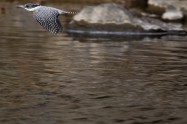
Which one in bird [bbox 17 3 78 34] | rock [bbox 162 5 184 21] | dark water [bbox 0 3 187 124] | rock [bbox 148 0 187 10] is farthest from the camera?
rock [bbox 148 0 187 10]

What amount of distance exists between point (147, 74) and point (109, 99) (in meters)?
2.79

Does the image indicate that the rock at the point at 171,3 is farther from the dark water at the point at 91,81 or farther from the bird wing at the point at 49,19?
the bird wing at the point at 49,19

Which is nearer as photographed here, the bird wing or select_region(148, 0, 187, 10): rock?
the bird wing

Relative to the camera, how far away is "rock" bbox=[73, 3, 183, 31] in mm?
20875

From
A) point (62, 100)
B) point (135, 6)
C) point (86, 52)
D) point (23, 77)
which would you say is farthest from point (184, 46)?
point (135, 6)

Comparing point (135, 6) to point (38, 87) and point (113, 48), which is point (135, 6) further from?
point (38, 87)

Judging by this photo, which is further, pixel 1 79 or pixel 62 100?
pixel 1 79

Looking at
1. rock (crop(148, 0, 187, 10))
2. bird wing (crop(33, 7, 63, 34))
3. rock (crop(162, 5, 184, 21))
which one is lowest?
rock (crop(162, 5, 184, 21))

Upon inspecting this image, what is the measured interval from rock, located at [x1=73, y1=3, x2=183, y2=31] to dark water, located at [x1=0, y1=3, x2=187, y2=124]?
2.21 metres

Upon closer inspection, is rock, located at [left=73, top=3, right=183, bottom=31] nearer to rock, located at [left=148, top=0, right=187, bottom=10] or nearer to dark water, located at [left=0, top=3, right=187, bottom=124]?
dark water, located at [left=0, top=3, right=187, bottom=124]

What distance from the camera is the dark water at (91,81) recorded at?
870 cm

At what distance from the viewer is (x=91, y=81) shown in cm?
1138

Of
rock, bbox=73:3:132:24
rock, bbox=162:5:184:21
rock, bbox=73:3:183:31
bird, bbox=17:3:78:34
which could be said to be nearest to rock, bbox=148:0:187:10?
rock, bbox=162:5:184:21

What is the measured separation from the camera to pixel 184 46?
58.7 ft
